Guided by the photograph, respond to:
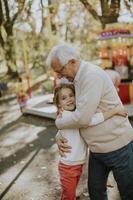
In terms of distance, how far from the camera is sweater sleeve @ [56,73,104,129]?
312 centimetres

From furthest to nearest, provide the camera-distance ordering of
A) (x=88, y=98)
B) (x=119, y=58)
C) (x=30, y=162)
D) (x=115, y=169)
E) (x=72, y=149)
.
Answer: (x=119, y=58) < (x=30, y=162) < (x=72, y=149) < (x=115, y=169) < (x=88, y=98)

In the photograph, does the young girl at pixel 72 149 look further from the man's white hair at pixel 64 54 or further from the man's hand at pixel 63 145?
the man's white hair at pixel 64 54

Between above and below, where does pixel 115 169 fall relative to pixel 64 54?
below

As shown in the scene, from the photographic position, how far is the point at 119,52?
449 inches

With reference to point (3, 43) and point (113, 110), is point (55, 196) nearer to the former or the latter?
point (113, 110)

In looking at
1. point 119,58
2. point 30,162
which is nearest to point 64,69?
point 30,162

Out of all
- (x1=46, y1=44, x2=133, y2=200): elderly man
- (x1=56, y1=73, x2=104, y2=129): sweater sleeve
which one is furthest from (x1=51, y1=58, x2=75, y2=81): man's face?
(x1=56, y1=73, x2=104, y2=129): sweater sleeve

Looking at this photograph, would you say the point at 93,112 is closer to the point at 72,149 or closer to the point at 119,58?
the point at 72,149

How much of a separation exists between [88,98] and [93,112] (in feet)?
0.40

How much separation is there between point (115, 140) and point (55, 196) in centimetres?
239

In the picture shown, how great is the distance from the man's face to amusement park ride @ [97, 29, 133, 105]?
788cm

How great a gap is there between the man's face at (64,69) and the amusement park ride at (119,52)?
788 centimetres

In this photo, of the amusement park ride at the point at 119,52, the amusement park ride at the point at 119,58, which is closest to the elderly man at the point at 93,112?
the amusement park ride at the point at 119,58

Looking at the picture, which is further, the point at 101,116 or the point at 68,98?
the point at 68,98
